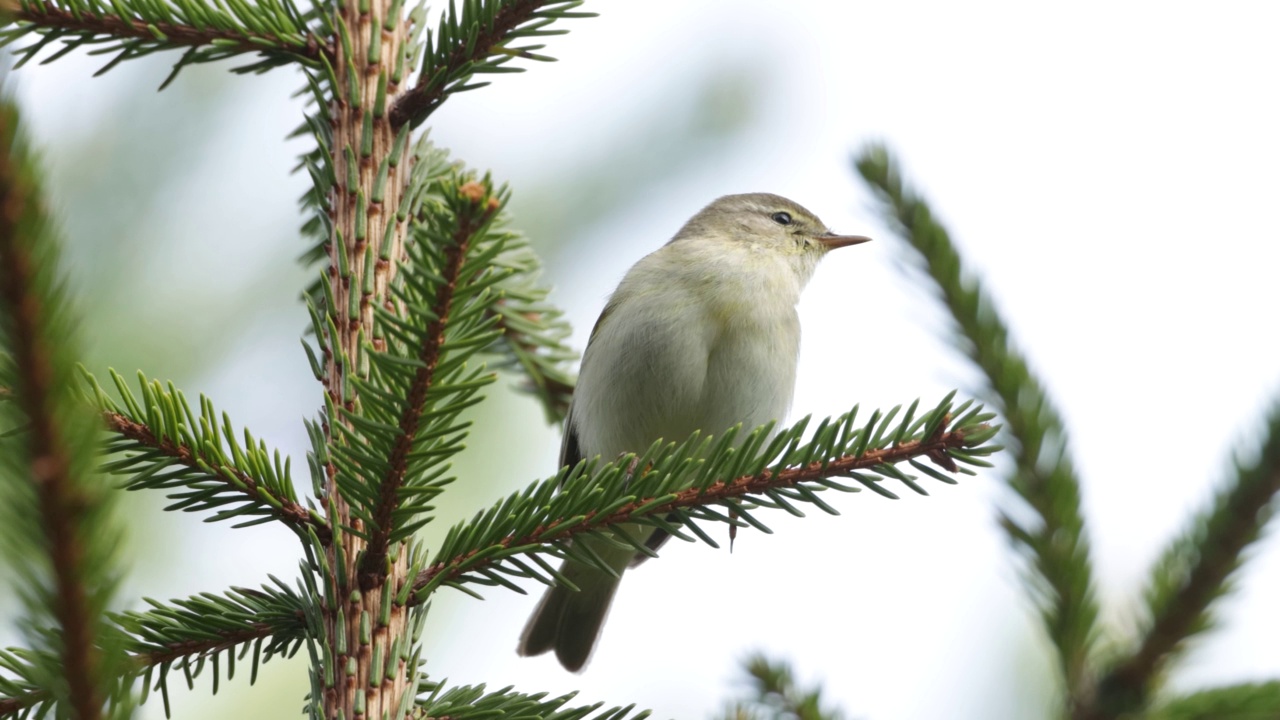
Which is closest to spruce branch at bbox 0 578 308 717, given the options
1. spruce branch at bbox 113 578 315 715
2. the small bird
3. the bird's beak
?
spruce branch at bbox 113 578 315 715

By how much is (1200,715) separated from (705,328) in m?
2.46

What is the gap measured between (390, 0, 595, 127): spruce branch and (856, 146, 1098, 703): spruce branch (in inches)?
28.3

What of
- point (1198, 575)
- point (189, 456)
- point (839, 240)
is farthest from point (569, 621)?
point (1198, 575)

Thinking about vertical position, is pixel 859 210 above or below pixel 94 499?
above

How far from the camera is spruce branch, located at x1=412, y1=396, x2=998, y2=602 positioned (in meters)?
1.68

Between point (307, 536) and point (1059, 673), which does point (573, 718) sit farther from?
point (1059, 673)

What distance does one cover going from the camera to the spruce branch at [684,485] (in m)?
1.68

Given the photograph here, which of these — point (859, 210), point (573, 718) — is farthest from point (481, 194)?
point (859, 210)

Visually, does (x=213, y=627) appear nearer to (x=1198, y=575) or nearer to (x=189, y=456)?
(x=189, y=456)

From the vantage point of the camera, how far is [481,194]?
127 centimetres

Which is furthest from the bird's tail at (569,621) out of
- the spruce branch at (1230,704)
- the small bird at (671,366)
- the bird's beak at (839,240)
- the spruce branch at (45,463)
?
the spruce branch at (45,463)

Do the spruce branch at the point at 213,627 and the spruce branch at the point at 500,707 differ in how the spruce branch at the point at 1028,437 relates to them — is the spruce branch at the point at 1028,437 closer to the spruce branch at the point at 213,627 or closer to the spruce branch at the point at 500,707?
the spruce branch at the point at 500,707

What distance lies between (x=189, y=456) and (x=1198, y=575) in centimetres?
144

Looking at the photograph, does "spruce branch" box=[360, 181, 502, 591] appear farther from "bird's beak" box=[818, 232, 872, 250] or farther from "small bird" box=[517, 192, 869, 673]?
"bird's beak" box=[818, 232, 872, 250]
